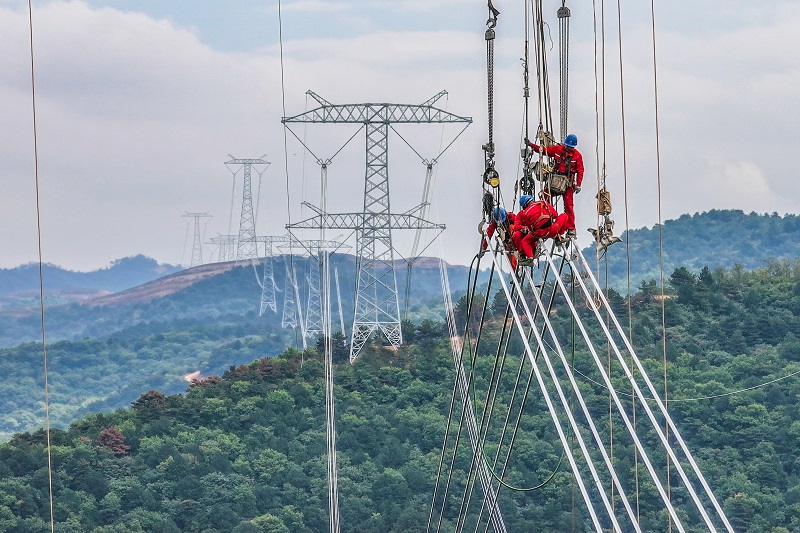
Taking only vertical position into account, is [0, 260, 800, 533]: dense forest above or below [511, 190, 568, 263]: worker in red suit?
below

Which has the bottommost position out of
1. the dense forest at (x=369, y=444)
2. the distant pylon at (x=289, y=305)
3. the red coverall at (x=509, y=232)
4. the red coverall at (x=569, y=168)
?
the dense forest at (x=369, y=444)

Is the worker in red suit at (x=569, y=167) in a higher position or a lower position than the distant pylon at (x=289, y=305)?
higher

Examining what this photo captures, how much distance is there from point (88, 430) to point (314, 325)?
34.0 meters

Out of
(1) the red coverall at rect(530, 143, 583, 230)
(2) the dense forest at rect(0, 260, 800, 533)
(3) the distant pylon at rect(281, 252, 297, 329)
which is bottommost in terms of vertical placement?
(2) the dense forest at rect(0, 260, 800, 533)

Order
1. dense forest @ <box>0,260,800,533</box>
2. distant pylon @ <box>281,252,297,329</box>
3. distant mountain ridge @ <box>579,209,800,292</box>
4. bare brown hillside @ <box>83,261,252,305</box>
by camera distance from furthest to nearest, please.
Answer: bare brown hillside @ <box>83,261,252,305</box> < distant pylon @ <box>281,252,297,329</box> < distant mountain ridge @ <box>579,209,800,292</box> < dense forest @ <box>0,260,800,533</box>

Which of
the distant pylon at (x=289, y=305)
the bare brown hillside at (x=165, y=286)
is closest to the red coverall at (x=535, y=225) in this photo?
the distant pylon at (x=289, y=305)

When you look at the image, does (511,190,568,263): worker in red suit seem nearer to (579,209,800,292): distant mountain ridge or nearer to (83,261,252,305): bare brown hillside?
(579,209,800,292): distant mountain ridge

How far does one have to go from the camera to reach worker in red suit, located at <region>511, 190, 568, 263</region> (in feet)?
44.3

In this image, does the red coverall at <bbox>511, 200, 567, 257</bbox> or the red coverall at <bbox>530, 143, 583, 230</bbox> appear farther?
the red coverall at <bbox>530, 143, 583, 230</bbox>

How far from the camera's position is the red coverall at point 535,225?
13.5 meters

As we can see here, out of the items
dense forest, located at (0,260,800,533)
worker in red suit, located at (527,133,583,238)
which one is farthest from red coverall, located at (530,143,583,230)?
dense forest, located at (0,260,800,533)

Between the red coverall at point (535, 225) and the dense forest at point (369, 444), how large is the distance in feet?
86.7

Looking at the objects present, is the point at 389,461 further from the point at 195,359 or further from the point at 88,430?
the point at 195,359

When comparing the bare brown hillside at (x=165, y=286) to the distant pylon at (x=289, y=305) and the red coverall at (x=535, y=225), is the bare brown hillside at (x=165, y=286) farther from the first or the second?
the red coverall at (x=535, y=225)
